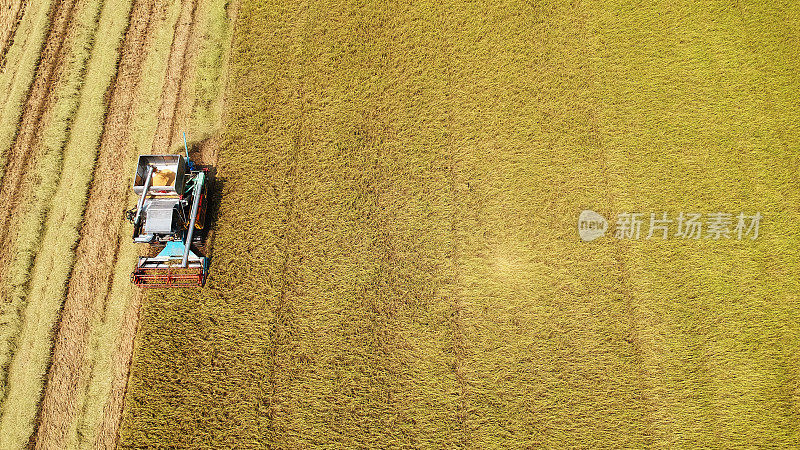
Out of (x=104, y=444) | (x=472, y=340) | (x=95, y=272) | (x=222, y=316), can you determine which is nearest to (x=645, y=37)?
(x=472, y=340)

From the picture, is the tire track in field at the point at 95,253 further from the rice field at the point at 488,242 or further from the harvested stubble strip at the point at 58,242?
the rice field at the point at 488,242

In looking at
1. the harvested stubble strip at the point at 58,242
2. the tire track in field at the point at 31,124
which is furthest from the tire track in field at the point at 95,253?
the tire track in field at the point at 31,124

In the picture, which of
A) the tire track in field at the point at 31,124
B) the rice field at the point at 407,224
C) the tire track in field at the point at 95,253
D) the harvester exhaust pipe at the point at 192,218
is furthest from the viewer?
the tire track in field at the point at 31,124

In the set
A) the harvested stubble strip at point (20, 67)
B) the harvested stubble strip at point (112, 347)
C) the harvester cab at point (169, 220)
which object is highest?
the harvested stubble strip at point (20, 67)

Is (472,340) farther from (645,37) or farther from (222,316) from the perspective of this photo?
(645,37)

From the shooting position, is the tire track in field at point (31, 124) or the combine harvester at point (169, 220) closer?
the combine harvester at point (169, 220)

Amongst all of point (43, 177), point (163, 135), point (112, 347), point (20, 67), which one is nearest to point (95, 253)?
point (112, 347)
